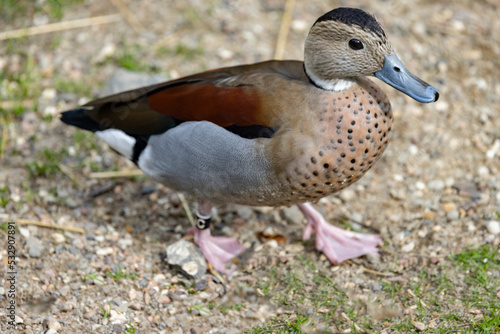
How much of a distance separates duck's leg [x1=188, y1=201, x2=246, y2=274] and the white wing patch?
60cm

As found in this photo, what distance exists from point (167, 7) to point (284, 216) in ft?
9.00

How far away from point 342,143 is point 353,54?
49 cm

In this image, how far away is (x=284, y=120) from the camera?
3.42 m

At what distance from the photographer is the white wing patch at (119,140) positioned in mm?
4085

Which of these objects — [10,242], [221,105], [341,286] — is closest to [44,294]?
[10,242]

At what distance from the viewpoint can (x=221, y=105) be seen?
3604 millimetres

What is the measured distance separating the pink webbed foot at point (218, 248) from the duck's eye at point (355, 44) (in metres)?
1.62

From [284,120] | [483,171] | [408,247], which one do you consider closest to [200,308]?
[284,120]

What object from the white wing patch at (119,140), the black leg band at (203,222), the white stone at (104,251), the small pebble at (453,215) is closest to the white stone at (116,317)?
the white stone at (104,251)

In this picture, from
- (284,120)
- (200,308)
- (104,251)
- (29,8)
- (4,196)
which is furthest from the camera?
(29,8)

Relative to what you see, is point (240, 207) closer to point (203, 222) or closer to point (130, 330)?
point (203, 222)

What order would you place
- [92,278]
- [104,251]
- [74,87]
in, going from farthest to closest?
[74,87]
[104,251]
[92,278]

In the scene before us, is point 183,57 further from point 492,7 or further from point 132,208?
point 492,7

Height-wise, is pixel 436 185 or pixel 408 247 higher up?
pixel 436 185
